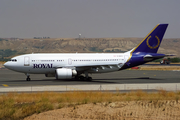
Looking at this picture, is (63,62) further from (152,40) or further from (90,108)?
(90,108)

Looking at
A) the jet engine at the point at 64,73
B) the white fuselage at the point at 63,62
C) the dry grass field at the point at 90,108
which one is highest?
the white fuselage at the point at 63,62

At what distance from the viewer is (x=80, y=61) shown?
147ft

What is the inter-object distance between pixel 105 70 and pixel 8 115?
25212 millimetres

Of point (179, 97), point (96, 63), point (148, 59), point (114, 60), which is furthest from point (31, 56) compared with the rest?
point (179, 97)

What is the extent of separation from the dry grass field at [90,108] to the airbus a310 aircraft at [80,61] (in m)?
16.9

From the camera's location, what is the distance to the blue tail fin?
46.8 metres

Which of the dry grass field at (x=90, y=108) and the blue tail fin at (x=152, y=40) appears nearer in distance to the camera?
the dry grass field at (x=90, y=108)

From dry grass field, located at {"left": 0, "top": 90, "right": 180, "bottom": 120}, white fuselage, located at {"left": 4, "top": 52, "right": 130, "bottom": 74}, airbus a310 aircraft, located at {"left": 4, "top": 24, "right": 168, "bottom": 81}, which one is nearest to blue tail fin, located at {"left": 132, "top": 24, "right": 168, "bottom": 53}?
airbus a310 aircraft, located at {"left": 4, "top": 24, "right": 168, "bottom": 81}

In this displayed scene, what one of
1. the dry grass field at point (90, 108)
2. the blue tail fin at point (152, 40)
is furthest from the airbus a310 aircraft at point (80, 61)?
the dry grass field at point (90, 108)

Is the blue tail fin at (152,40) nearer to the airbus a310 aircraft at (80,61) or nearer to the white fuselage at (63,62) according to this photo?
the airbus a310 aircraft at (80,61)

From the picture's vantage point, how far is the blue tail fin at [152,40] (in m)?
46.8

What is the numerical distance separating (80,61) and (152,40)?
1327cm

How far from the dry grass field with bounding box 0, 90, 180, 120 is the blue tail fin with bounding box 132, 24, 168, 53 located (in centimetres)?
2273

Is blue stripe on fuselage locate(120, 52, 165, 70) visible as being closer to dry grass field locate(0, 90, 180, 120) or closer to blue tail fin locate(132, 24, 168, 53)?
blue tail fin locate(132, 24, 168, 53)
